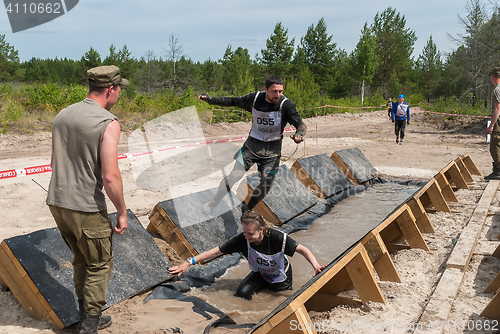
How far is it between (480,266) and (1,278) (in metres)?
4.55

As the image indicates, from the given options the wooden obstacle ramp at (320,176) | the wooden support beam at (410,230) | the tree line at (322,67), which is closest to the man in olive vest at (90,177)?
the wooden support beam at (410,230)

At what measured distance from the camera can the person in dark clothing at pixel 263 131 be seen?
4766 millimetres

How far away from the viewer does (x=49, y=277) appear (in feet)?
10.0

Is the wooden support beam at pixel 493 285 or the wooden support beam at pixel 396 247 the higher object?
the wooden support beam at pixel 493 285

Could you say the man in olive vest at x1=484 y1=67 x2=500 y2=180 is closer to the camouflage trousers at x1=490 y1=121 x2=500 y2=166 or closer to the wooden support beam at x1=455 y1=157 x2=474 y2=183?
the camouflage trousers at x1=490 y1=121 x2=500 y2=166

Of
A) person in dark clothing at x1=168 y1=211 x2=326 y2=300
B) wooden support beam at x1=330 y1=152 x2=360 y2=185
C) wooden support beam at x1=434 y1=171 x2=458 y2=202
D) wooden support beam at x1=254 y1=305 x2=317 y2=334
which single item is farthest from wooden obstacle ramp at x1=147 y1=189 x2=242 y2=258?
wooden support beam at x1=330 y1=152 x2=360 y2=185

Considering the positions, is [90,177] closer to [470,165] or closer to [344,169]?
[344,169]

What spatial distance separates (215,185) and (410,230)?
4506 mm

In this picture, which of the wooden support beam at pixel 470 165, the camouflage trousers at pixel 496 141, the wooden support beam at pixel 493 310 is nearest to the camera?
the wooden support beam at pixel 493 310

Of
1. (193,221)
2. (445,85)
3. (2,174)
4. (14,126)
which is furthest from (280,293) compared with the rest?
(445,85)

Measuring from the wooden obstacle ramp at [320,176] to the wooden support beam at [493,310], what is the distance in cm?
507

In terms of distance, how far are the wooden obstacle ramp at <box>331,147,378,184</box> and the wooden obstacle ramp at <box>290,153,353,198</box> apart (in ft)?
1.10

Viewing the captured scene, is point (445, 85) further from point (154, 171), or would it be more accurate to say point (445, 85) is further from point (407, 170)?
point (154, 171)

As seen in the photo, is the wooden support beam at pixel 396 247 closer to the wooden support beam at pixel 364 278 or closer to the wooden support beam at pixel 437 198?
the wooden support beam at pixel 364 278
